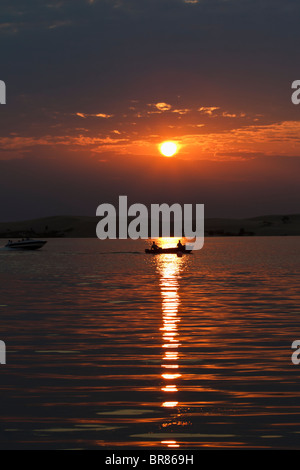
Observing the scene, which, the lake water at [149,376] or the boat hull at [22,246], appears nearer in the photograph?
the lake water at [149,376]

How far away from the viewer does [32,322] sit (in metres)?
33.1

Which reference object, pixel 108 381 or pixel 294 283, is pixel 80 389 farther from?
pixel 294 283

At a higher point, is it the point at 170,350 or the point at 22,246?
the point at 22,246

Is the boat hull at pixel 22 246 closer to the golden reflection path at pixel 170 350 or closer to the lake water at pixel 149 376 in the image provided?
the golden reflection path at pixel 170 350

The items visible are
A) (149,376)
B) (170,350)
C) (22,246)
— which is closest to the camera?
(149,376)

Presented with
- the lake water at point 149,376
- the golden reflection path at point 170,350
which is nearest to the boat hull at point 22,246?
the golden reflection path at point 170,350

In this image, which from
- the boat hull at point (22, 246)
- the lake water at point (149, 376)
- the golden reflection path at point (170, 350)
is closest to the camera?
the lake water at point (149, 376)

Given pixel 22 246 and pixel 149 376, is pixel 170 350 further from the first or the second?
pixel 22 246

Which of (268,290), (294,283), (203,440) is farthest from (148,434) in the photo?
(294,283)

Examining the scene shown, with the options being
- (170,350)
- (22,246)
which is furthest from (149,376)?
(22,246)

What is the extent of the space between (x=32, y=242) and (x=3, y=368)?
519 ft

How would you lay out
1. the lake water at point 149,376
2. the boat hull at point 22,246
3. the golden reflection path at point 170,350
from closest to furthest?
1. the lake water at point 149,376
2. the golden reflection path at point 170,350
3. the boat hull at point 22,246

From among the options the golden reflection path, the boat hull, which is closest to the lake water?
the golden reflection path

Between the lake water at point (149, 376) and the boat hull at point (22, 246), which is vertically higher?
the boat hull at point (22, 246)
